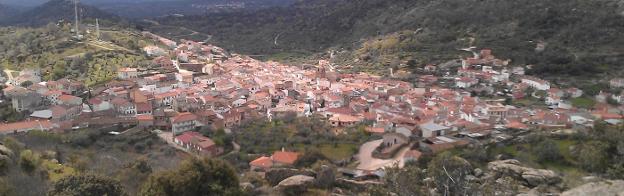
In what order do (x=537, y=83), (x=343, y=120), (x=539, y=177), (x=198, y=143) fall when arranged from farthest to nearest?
1. (x=537, y=83)
2. (x=343, y=120)
3. (x=198, y=143)
4. (x=539, y=177)

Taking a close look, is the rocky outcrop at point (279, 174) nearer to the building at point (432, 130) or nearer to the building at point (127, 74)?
the building at point (432, 130)

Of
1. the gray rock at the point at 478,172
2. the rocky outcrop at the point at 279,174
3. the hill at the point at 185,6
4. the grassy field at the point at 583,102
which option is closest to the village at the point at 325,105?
the grassy field at the point at 583,102

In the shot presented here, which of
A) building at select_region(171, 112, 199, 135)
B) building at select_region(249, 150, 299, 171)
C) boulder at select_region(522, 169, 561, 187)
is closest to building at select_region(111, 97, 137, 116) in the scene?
building at select_region(171, 112, 199, 135)

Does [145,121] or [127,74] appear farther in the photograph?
[127,74]

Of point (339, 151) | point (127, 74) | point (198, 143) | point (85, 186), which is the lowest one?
point (339, 151)

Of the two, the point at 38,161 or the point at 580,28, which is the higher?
the point at 580,28

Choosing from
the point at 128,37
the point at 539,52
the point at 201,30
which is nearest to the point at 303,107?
the point at 539,52

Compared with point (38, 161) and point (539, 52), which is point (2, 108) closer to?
point (38, 161)

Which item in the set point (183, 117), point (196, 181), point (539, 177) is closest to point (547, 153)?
point (539, 177)

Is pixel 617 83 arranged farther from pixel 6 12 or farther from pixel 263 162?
pixel 6 12
